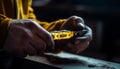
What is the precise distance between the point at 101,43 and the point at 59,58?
141 centimetres

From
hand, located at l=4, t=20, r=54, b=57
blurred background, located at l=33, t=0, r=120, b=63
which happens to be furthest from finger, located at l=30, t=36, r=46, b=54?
blurred background, located at l=33, t=0, r=120, b=63

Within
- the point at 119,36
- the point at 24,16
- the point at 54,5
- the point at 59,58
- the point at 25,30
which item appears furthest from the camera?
the point at 54,5

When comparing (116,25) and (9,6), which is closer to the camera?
(9,6)

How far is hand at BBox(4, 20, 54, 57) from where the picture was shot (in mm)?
579

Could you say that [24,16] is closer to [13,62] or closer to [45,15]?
[13,62]

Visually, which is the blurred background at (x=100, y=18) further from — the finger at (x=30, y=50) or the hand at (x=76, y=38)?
the finger at (x=30, y=50)

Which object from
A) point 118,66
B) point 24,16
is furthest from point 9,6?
point 118,66

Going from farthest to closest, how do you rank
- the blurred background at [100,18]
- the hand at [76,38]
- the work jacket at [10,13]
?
1. the blurred background at [100,18]
2. the hand at [76,38]
3. the work jacket at [10,13]

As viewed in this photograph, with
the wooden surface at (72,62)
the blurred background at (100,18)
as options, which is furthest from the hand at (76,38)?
the blurred background at (100,18)

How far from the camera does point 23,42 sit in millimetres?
592

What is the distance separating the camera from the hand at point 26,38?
0.58m

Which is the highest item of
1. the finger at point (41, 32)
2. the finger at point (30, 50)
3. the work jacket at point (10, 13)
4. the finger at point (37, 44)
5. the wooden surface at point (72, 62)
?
the work jacket at point (10, 13)

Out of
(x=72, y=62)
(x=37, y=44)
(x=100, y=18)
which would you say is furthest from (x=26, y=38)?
(x=100, y=18)

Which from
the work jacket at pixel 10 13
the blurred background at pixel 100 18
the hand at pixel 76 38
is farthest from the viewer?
the blurred background at pixel 100 18
